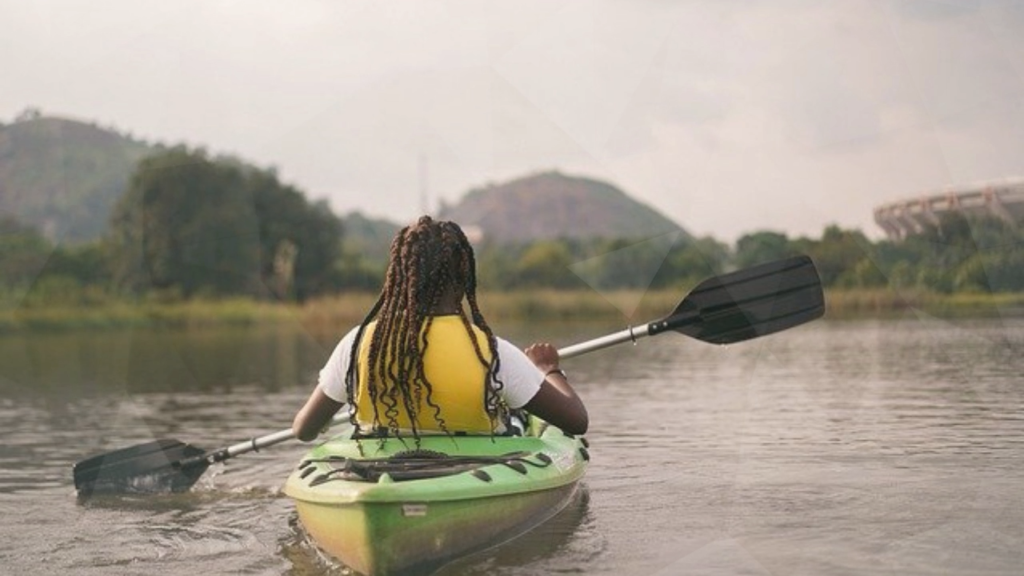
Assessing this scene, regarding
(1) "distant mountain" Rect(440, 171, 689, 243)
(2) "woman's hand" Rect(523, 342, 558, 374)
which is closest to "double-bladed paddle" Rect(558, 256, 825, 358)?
(2) "woman's hand" Rect(523, 342, 558, 374)

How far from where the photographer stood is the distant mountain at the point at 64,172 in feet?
146

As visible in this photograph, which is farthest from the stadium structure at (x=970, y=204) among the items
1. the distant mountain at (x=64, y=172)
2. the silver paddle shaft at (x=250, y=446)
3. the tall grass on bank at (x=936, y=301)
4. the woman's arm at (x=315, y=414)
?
the distant mountain at (x=64, y=172)

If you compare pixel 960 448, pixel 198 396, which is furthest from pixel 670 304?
pixel 960 448

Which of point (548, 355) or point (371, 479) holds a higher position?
point (548, 355)

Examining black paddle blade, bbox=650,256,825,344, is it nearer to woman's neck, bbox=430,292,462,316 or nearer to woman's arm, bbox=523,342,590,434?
woman's arm, bbox=523,342,590,434

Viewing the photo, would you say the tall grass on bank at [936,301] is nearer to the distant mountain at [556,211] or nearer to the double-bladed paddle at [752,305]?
the double-bladed paddle at [752,305]

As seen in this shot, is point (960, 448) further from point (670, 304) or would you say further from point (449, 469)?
point (670, 304)

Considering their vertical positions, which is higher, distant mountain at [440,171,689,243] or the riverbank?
distant mountain at [440,171,689,243]

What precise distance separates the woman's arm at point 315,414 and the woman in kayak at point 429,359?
0.52 ft

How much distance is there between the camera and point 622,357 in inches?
798

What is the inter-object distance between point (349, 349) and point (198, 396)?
953 cm

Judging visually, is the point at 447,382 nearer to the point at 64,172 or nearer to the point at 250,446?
the point at 250,446

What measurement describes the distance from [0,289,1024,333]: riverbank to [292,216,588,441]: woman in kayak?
473cm

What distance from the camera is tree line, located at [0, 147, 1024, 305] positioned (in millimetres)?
11898
